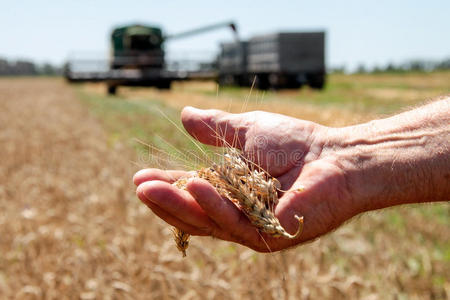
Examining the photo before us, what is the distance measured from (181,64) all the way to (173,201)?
63.8ft

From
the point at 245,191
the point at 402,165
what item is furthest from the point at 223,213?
the point at 402,165

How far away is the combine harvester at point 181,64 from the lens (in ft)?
65.2

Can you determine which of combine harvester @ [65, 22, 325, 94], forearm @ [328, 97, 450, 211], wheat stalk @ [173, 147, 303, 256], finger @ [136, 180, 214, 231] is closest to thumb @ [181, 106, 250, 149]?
wheat stalk @ [173, 147, 303, 256]

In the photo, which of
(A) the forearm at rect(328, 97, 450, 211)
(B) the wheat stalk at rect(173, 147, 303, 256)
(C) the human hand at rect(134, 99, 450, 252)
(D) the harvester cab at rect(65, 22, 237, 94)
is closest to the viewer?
(B) the wheat stalk at rect(173, 147, 303, 256)

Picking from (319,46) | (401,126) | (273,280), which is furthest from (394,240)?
(319,46)

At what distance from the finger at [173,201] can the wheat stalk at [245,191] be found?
9cm

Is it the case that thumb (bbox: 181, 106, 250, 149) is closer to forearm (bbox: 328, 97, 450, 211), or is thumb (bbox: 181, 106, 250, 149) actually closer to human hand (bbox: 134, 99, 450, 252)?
Answer: human hand (bbox: 134, 99, 450, 252)

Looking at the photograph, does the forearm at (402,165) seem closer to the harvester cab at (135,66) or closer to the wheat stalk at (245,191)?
the wheat stalk at (245,191)

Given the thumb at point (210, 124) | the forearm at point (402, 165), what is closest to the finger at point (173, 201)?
the thumb at point (210, 124)

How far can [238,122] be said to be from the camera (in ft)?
6.37

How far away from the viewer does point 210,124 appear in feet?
6.27

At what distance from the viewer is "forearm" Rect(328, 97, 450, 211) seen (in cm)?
185

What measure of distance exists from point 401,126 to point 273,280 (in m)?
1.88

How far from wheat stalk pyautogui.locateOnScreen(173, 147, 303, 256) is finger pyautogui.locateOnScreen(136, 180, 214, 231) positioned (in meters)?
0.09
